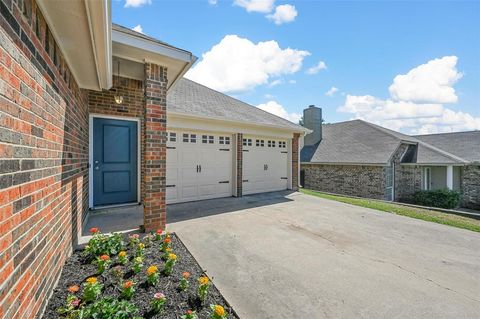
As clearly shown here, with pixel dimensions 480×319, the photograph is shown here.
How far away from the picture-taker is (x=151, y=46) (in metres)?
3.43

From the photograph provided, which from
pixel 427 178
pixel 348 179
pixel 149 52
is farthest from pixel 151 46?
pixel 427 178

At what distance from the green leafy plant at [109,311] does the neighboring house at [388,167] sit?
12472 millimetres

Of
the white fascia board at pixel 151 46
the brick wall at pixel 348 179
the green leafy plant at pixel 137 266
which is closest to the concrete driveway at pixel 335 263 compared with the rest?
the green leafy plant at pixel 137 266

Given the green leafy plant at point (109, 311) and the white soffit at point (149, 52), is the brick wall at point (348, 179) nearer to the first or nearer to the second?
the white soffit at point (149, 52)

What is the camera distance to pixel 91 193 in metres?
5.04

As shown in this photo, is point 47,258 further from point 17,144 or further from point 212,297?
Result: point 212,297

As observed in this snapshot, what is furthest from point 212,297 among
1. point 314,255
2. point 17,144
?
point 17,144

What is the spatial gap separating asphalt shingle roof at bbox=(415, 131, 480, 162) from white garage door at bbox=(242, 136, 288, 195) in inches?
489

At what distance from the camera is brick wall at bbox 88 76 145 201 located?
4.95 m

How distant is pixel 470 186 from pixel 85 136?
60.5 ft

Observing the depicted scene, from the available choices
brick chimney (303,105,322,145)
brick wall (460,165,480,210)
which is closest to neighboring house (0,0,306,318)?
brick chimney (303,105,322,145)

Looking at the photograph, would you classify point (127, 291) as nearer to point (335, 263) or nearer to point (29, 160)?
point (29, 160)

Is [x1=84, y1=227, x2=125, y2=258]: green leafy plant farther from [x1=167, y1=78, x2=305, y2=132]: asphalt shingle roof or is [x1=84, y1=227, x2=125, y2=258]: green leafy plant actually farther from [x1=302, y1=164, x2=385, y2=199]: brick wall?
[x1=302, y1=164, x2=385, y2=199]: brick wall

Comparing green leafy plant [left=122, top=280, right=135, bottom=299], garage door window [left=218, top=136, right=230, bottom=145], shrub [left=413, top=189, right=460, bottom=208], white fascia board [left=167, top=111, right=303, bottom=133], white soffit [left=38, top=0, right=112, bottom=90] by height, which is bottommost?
shrub [left=413, top=189, right=460, bottom=208]
